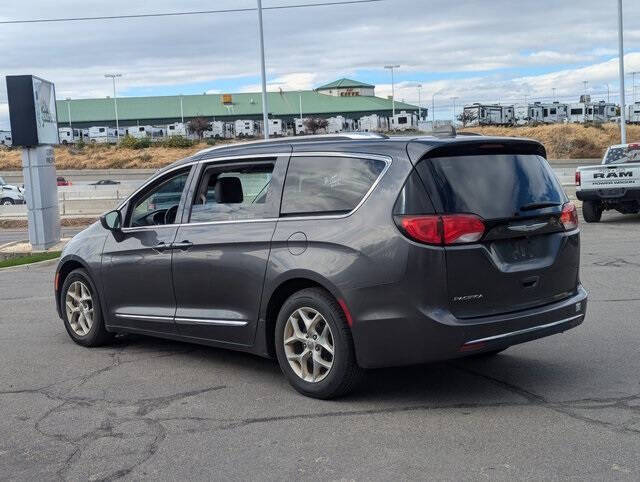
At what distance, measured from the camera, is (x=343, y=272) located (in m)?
5.61

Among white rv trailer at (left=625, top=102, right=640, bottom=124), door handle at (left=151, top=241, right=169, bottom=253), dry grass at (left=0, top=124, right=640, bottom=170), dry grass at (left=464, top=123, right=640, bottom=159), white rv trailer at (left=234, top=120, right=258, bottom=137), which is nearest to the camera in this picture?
door handle at (left=151, top=241, right=169, bottom=253)

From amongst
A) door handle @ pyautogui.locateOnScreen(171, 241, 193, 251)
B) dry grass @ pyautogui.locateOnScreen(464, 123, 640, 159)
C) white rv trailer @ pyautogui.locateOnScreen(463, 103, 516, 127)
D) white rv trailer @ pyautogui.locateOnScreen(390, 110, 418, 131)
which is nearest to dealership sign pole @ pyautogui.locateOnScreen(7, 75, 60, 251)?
door handle @ pyautogui.locateOnScreen(171, 241, 193, 251)

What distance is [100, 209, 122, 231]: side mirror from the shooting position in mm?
7578

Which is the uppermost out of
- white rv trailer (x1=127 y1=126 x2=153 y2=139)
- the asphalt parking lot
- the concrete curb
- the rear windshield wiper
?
white rv trailer (x1=127 y1=126 x2=153 y2=139)

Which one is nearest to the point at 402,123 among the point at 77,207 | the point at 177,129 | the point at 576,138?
the point at 576,138

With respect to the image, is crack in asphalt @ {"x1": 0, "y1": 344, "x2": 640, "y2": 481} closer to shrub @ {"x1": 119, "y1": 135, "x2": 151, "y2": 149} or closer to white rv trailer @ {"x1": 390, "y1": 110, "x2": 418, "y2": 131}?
shrub @ {"x1": 119, "y1": 135, "x2": 151, "y2": 149}

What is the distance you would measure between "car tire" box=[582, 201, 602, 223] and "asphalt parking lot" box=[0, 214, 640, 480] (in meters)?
11.8

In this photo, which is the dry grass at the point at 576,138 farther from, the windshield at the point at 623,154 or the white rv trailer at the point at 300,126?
the windshield at the point at 623,154

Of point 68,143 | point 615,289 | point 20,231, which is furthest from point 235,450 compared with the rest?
point 68,143

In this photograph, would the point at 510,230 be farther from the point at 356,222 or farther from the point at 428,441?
the point at 428,441

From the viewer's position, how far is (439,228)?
5410 millimetres

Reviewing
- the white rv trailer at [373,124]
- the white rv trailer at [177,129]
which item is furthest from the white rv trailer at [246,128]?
the white rv trailer at [373,124]

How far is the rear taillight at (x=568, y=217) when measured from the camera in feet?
20.3

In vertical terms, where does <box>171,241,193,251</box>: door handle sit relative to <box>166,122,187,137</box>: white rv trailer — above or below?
below
